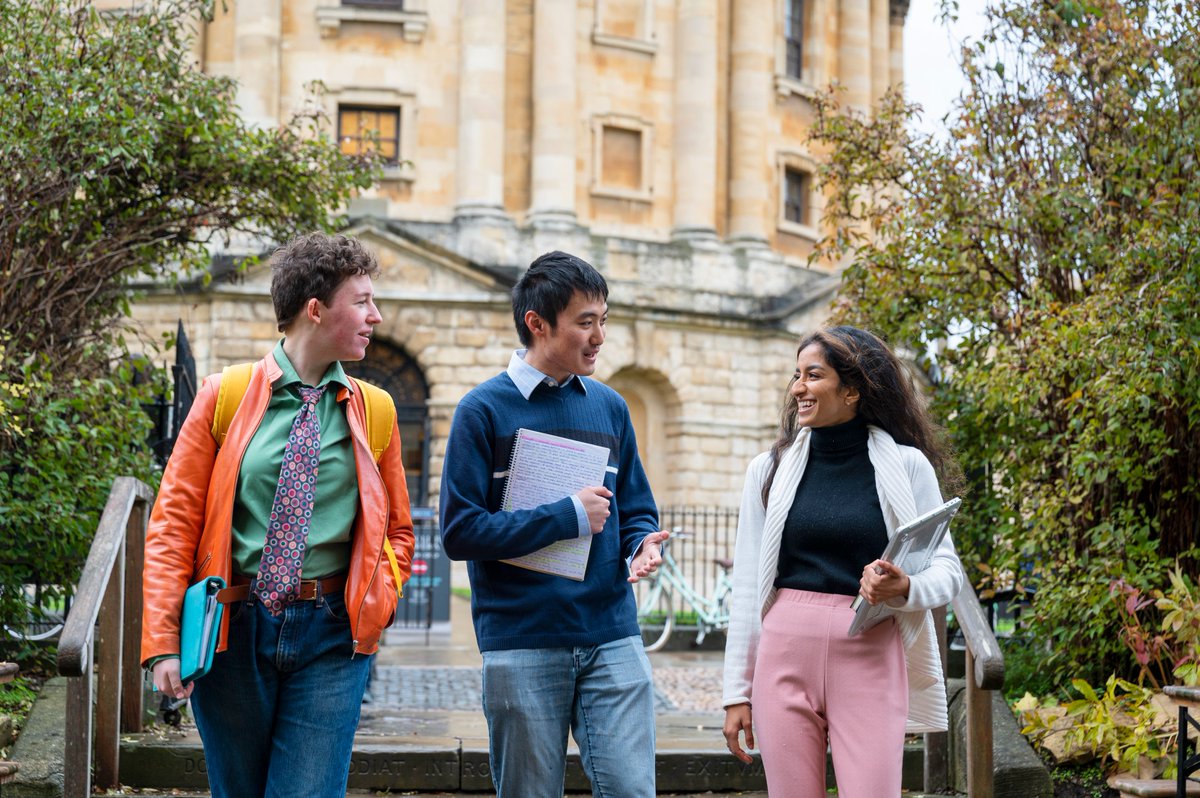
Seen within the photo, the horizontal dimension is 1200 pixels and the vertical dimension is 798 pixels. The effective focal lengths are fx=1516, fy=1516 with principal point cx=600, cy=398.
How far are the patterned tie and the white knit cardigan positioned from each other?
3.82 ft

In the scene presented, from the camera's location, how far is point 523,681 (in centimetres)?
394

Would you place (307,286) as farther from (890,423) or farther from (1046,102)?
(1046,102)

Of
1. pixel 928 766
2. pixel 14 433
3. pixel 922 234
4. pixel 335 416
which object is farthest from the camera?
pixel 922 234

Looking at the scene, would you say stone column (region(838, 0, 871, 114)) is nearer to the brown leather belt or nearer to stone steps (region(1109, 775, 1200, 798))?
stone steps (region(1109, 775, 1200, 798))

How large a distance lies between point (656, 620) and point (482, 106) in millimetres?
14809

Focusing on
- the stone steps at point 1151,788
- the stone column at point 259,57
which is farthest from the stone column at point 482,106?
the stone steps at point 1151,788

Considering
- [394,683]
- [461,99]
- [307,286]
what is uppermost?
[461,99]

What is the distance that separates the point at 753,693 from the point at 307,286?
1577 millimetres

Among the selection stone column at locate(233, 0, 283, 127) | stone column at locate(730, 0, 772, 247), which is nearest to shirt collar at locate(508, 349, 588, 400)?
stone column at locate(233, 0, 283, 127)

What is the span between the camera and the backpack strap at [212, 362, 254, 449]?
3719 mm

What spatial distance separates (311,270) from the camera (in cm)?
378

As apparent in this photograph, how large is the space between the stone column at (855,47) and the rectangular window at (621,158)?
6503mm

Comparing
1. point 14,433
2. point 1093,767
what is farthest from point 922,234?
point 14,433

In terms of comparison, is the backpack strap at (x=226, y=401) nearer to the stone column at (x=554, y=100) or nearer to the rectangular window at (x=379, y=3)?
the stone column at (x=554, y=100)
